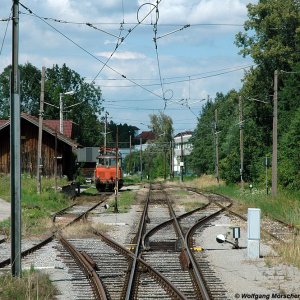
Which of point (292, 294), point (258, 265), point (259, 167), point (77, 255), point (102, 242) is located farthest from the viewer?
point (259, 167)

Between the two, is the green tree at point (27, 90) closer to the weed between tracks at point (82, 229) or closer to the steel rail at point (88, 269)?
the weed between tracks at point (82, 229)

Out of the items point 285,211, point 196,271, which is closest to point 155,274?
point 196,271

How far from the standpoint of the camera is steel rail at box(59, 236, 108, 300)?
419 inches

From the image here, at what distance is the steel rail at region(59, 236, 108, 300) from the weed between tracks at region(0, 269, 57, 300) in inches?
27.5

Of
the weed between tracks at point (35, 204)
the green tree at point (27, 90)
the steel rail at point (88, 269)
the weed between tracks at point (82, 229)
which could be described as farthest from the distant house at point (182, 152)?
the steel rail at point (88, 269)

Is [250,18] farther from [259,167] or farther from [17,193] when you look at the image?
[17,193]

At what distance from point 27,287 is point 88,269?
281 centimetres

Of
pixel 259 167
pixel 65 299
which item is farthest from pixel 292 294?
pixel 259 167

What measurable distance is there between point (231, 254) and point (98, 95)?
95.9 metres

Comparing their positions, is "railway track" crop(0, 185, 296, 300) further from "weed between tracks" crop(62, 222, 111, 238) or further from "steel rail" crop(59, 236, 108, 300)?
"weed between tracks" crop(62, 222, 111, 238)

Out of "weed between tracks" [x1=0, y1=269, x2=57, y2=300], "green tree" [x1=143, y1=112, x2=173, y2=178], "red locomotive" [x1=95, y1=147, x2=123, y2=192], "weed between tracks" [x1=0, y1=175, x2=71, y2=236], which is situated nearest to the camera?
"weed between tracks" [x1=0, y1=269, x2=57, y2=300]

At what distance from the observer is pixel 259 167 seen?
4931 cm

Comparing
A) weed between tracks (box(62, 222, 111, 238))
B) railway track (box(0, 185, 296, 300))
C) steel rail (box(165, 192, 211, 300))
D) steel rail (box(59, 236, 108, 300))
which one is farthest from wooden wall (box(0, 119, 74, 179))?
Answer: steel rail (box(59, 236, 108, 300))

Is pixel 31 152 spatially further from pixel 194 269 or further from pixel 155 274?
pixel 155 274
